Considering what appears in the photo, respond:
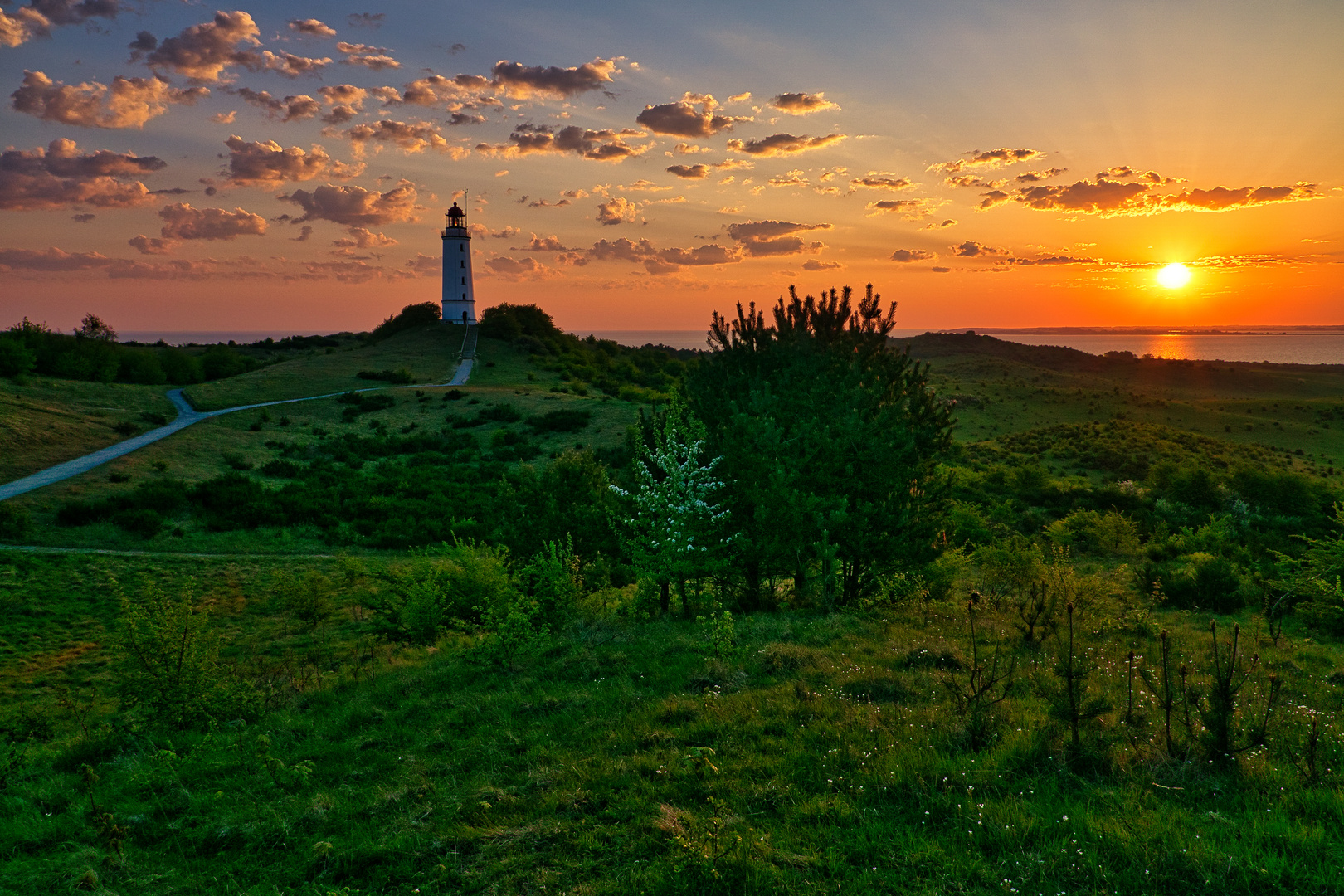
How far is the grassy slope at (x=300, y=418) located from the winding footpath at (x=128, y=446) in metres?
0.90

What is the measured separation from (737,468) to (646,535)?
249cm

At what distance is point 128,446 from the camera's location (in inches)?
1563

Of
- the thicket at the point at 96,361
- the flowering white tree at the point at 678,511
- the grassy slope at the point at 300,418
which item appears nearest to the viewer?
the flowering white tree at the point at 678,511

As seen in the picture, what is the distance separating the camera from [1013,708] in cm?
787

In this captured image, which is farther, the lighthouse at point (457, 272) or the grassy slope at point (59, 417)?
the lighthouse at point (457, 272)

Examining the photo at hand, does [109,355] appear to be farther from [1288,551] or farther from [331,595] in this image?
[1288,551]

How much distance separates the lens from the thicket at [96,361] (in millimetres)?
50653

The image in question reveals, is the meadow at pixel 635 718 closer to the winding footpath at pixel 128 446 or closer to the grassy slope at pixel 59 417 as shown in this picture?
the winding footpath at pixel 128 446

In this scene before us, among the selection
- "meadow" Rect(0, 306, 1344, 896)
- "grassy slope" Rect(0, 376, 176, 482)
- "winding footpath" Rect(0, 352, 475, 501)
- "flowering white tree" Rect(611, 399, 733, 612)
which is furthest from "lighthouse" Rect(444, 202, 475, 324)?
"flowering white tree" Rect(611, 399, 733, 612)

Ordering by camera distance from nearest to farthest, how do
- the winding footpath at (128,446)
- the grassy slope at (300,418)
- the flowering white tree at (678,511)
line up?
1. the flowering white tree at (678,511)
2. the grassy slope at (300,418)
3. the winding footpath at (128,446)

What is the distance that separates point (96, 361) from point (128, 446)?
26.2 metres

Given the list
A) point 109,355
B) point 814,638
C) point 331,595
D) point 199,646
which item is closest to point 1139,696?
point 814,638

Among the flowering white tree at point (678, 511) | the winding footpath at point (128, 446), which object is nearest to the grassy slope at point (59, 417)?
the winding footpath at point (128, 446)

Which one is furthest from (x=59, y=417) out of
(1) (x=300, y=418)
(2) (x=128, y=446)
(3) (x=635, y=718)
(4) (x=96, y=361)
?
(3) (x=635, y=718)
